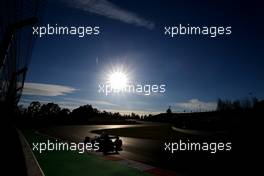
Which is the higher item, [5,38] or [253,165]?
[5,38]

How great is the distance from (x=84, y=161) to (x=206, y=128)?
29.4 meters

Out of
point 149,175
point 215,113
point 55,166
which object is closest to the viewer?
point 149,175

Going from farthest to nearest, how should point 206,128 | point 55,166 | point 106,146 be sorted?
point 206,128
point 106,146
point 55,166

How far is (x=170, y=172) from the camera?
32.0 feet

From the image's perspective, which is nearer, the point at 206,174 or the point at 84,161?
the point at 206,174

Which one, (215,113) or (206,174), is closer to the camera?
(206,174)

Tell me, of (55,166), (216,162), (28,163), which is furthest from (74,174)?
(216,162)

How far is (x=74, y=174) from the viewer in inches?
376

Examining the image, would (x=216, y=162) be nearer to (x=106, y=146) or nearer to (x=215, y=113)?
(x=106, y=146)

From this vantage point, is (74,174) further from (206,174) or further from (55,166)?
(206,174)

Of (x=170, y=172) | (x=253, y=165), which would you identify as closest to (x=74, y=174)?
(x=170, y=172)

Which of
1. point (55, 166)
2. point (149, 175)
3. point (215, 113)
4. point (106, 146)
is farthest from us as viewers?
point (215, 113)

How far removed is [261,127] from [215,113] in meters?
66.4

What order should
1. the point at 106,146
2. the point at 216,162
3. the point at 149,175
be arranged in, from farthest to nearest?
the point at 106,146 → the point at 216,162 → the point at 149,175
